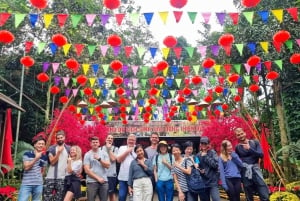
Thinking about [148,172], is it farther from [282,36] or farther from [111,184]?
[282,36]

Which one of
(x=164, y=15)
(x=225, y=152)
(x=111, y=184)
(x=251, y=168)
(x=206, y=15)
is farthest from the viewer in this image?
(x=206, y=15)

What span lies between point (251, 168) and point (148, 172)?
68.3 inches

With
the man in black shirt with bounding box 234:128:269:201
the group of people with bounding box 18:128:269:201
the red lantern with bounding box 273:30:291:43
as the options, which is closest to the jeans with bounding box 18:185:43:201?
the group of people with bounding box 18:128:269:201

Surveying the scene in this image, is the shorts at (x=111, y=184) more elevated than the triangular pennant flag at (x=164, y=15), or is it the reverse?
the triangular pennant flag at (x=164, y=15)

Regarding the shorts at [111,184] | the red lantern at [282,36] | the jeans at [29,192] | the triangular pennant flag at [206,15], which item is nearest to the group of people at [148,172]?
the jeans at [29,192]

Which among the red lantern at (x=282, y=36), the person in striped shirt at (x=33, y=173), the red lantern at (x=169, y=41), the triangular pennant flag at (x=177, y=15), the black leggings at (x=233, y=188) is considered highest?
the triangular pennant flag at (x=177, y=15)

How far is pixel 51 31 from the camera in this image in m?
14.7

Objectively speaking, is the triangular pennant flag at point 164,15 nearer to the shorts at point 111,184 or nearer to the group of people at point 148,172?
the group of people at point 148,172

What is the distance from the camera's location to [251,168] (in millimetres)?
5844

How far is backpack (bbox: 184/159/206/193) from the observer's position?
5867 millimetres

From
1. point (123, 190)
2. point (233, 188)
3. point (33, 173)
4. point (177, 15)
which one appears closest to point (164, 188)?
point (123, 190)

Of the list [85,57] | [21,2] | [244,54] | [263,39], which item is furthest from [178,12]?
[21,2]

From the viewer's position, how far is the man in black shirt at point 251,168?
5.82m

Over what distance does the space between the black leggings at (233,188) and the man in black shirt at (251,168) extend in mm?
136
